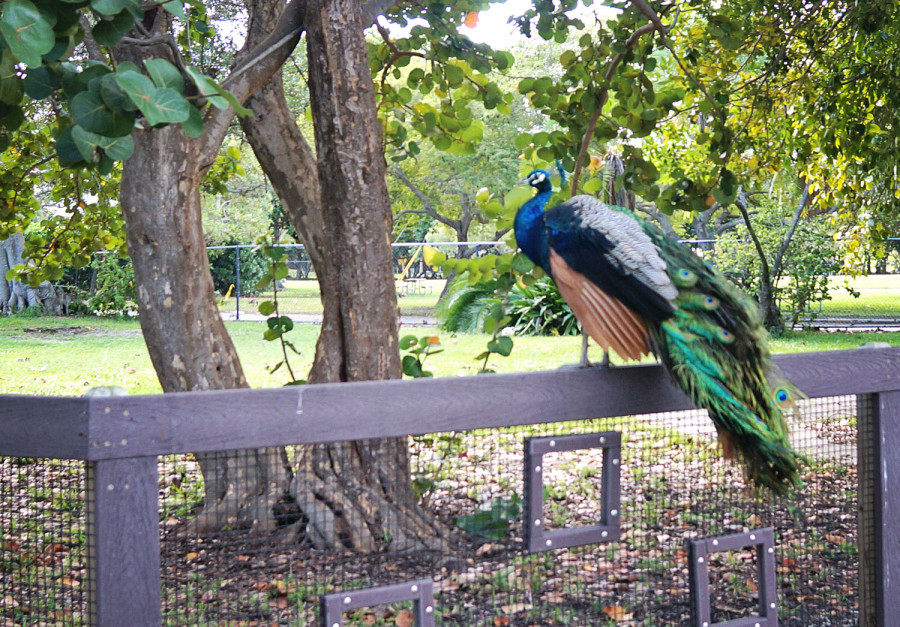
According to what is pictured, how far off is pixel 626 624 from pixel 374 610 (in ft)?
2.44

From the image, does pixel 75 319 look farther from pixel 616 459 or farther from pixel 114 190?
pixel 616 459

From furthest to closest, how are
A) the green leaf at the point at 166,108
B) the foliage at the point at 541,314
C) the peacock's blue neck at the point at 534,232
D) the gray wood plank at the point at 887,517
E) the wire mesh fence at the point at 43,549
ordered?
1. the foliage at the point at 541,314
2. the peacock's blue neck at the point at 534,232
3. the gray wood plank at the point at 887,517
4. the wire mesh fence at the point at 43,549
5. the green leaf at the point at 166,108

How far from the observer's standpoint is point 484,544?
7.61 ft

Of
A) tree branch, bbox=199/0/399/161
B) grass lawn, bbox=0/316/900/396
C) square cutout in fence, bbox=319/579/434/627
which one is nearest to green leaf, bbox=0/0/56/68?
square cutout in fence, bbox=319/579/434/627

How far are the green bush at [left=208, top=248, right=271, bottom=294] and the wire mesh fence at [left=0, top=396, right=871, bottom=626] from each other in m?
17.6

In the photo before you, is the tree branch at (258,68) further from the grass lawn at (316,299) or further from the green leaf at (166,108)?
the grass lawn at (316,299)

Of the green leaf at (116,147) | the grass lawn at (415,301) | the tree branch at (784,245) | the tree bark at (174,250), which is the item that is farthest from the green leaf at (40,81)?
the grass lawn at (415,301)

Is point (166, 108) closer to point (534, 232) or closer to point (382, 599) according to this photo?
point (382, 599)

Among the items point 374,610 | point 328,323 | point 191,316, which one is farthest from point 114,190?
point 374,610

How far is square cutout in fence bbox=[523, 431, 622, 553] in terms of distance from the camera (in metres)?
2.24

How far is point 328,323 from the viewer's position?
3781mm

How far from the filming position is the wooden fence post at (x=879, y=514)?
270 centimetres

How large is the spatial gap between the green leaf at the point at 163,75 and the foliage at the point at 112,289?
1524 cm

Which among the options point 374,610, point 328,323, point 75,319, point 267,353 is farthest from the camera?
point 75,319
